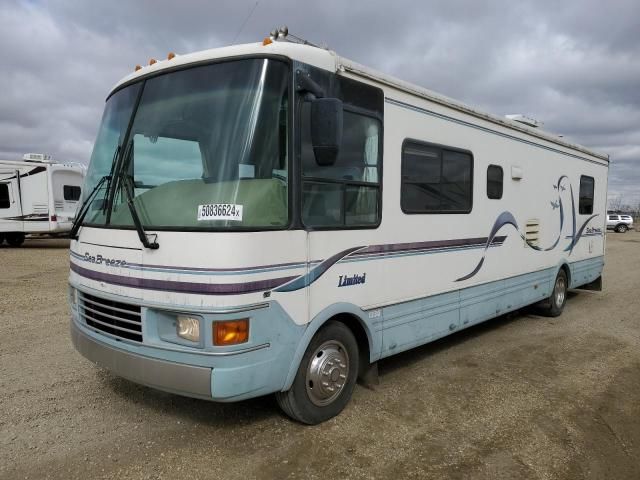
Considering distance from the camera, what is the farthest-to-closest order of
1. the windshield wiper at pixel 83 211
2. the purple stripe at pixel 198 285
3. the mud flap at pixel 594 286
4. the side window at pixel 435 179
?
the mud flap at pixel 594 286 < the side window at pixel 435 179 < the windshield wiper at pixel 83 211 < the purple stripe at pixel 198 285

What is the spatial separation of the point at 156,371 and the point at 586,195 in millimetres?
7986

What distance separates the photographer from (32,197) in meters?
17.5

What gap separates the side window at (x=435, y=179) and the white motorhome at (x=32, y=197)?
606 inches

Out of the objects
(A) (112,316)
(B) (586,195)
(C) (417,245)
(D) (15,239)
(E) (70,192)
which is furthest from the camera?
(D) (15,239)

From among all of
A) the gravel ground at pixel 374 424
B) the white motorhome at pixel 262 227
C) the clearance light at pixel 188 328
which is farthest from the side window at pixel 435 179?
the clearance light at pixel 188 328

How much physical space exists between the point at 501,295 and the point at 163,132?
452 centimetres

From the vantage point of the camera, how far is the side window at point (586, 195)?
8.68 metres

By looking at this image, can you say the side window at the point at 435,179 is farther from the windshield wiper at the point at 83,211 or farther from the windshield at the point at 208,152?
the windshield wiper at the point at 83,211

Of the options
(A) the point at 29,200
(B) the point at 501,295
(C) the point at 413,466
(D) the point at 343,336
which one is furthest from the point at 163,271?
(A) the point at 29,200

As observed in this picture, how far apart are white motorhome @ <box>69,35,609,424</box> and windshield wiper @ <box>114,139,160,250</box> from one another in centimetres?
1

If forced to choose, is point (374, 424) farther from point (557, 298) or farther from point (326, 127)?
point (557, 298)

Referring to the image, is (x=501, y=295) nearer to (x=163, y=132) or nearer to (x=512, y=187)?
(x=512, y=187)

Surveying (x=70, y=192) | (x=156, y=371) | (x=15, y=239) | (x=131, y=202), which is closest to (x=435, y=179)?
(x=131, y=202)

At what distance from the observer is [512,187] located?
6508 mm
